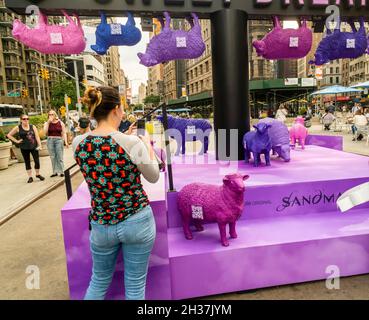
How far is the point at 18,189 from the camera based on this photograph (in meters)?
7.59

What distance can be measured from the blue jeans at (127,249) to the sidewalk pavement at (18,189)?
13.7 feet

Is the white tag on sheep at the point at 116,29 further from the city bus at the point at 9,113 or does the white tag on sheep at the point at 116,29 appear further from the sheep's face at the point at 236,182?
the city bus at the point at 9,113

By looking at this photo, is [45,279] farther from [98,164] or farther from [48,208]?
[48,208]

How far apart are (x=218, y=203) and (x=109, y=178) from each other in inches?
54.4

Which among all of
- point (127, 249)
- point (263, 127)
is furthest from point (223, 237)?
point (263, 127)

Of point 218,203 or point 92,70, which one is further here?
point 92,70

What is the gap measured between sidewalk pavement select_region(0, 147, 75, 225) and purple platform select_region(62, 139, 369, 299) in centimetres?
366

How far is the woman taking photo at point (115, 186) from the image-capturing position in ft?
6.03

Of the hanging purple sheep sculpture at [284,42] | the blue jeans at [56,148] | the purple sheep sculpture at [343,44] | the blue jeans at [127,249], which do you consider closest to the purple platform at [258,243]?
the blue jeans at [127,249]

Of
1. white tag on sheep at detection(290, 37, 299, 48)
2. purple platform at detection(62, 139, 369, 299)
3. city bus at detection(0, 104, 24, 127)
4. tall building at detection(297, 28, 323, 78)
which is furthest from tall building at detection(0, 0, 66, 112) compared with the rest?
purple platform at detection(62, 139, 369, 299)

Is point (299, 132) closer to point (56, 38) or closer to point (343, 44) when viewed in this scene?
point (343, 44)

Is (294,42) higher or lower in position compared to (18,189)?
higher

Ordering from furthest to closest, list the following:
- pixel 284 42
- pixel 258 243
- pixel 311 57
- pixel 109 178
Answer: pixel 311 57
pixel 284 42
pixel 258 243
pixel 109 178

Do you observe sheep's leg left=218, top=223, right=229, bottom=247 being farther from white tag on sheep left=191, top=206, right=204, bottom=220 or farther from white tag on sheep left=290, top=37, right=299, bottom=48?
white tag on sheep left=290, top=37, right=299, bottom=48
